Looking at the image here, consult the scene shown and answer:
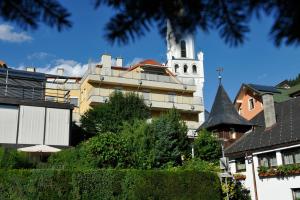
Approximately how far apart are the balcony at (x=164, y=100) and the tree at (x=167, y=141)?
12.8 meters

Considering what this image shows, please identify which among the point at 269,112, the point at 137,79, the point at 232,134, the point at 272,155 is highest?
the point at 137,79

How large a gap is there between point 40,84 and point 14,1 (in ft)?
102

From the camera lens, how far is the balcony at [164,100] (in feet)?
151

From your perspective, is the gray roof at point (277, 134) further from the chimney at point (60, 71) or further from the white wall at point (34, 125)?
the chimney at point (60, 71)

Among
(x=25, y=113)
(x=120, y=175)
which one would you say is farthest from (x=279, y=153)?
(x=25, y=113)

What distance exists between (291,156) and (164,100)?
86.3 feet

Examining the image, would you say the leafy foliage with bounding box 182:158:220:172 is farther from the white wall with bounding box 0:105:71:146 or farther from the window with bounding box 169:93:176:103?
the window with bounding box 169:93:176:103

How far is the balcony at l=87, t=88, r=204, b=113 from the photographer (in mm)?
46031

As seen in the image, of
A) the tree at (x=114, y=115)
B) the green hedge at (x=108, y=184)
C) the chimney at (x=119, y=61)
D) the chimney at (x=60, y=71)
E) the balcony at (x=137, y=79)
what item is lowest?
the green hedge at (x=108, y=184)

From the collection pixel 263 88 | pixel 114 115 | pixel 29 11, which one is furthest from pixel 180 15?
pixel 263 88

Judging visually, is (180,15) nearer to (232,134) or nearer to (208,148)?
(208,148)

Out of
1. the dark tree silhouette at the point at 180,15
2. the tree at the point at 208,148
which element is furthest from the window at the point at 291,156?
the dark tree silhouette at the point at 180,15

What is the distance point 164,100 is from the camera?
163 ft

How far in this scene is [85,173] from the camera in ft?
64.4
